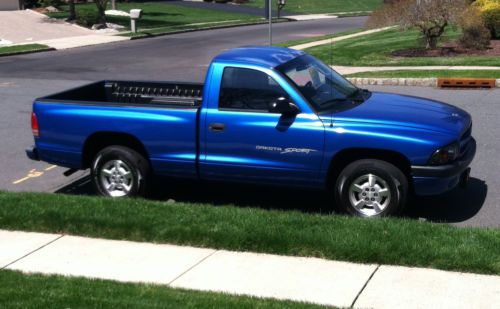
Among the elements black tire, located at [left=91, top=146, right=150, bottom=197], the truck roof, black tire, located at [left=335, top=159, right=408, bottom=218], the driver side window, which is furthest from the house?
black tire, located at [left=335, top=159, right=408, bottom=218]

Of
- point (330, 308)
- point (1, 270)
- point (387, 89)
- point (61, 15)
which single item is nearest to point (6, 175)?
point (1, 270)

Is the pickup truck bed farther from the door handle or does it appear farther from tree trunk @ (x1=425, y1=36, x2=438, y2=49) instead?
tree trunk @ (x1=425, y1=36, x2=438, y2=49)

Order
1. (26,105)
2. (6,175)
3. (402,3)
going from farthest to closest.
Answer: (402,3) < (26,105) < (6,175)

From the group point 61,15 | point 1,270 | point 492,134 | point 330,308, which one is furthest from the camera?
point 61,15

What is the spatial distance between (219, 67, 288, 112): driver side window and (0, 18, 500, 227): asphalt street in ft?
4.36

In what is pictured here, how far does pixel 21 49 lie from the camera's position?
3006 centimetres

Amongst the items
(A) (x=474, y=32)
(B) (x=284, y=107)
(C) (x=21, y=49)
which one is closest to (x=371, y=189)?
(B) (x=284, y=107)

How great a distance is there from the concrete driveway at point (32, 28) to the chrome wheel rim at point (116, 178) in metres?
26.4

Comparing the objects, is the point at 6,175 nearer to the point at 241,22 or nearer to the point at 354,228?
the point at 354,228

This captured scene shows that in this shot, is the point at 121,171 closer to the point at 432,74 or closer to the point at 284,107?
the point at 284,107

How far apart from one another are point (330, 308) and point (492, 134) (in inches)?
288

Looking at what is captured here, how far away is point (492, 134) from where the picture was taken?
12.1m

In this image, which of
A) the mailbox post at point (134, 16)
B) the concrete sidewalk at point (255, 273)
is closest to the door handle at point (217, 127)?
the concrete sidewalk at point (255, 273)

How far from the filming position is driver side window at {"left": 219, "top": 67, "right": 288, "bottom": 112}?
838 centimetres
